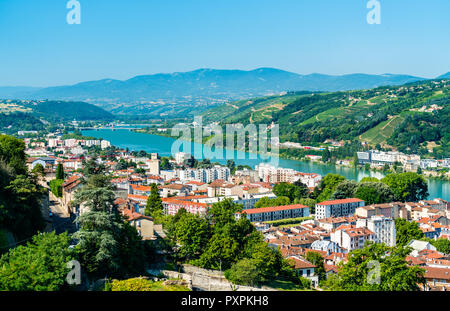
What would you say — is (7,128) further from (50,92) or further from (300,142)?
(50,92)

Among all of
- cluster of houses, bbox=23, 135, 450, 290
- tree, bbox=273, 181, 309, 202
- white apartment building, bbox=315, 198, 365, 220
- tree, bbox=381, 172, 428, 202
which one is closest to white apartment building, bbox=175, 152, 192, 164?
cluster of houses, bbox=23, 135, 450, 290

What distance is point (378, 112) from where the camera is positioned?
2945 cm

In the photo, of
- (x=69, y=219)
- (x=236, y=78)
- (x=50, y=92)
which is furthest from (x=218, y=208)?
(x=236, y=78)

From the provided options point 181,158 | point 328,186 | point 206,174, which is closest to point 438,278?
point 328,186

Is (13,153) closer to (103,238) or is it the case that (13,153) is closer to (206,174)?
(103,238)

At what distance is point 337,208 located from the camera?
34.6 feet

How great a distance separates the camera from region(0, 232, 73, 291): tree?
3.36 meters

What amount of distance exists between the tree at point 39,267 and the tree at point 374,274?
2.62 meters

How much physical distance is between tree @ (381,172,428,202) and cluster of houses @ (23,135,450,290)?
1142 mm

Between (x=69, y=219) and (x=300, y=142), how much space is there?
2162 centimetres

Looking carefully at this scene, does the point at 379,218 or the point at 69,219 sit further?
the point at 379,218

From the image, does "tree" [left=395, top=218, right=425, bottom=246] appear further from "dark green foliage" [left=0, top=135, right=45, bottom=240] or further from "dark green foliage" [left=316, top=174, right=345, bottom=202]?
"dark green foliage" [left=0, top=135, right=45, bottom=240]

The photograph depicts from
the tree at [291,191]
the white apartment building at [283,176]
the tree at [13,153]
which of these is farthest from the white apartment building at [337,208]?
the tree at [13,153]
